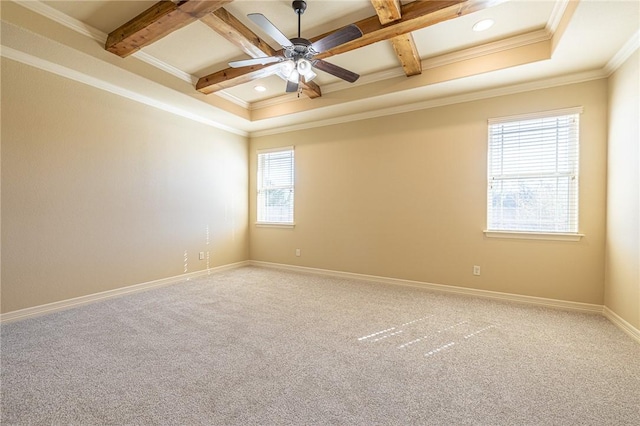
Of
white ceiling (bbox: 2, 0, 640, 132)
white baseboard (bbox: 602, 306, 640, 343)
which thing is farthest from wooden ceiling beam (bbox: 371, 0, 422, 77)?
white baseboard (bbox: 602, 306, 640, 343)

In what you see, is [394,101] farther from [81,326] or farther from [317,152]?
[81,326]

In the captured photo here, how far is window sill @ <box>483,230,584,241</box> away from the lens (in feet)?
10.4

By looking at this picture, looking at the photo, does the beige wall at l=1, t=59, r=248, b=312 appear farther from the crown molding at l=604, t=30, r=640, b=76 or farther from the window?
the crown molding at l=604, t=30, r=640, b=76

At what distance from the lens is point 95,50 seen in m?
2.83

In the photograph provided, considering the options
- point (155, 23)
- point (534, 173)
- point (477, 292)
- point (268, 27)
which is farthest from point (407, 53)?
point (477, 292)

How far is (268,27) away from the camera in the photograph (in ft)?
7.02

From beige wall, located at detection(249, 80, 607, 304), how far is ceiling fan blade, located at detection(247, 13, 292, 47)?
239 cm

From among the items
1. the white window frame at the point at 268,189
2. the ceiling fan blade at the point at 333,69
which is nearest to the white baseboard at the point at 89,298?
the white window frame at the point at 268,189

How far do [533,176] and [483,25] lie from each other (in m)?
1.83

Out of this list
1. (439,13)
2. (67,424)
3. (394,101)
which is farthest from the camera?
(394,101)

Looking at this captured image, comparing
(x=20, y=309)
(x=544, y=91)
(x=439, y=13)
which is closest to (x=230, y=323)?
(x=20, y=309)

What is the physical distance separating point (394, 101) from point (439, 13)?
162 cm

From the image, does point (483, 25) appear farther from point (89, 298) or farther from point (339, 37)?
point (89, 298)

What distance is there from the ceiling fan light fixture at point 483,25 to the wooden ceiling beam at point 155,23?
2.33m
